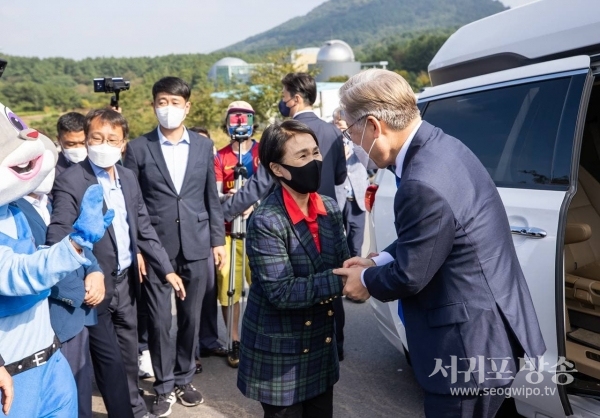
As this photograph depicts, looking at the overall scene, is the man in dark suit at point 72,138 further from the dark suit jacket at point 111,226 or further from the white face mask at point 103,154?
the white face mask at point 103,154

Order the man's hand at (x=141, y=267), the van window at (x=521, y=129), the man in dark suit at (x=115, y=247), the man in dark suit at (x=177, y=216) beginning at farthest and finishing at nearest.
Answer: the man in dark suit at (x=177, y=216) → the man's hand at (x=141, y=267) → the man in dark suit at (x=115, y=247) → the van window at (x=521, y=129)

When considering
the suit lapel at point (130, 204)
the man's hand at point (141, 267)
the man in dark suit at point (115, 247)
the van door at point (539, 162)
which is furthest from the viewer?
the man's hand at point (141, 267)

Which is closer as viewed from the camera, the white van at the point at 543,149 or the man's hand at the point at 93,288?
the white van at the point at 543,149

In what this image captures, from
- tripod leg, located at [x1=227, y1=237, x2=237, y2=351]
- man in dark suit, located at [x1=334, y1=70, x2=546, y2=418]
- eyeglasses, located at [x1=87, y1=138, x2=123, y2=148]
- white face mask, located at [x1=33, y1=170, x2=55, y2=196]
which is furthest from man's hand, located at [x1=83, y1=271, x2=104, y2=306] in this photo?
tripod leg, located at [x1=227, y1=237, x2=237, y2=351]

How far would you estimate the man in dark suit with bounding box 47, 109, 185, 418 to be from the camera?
2.95 m

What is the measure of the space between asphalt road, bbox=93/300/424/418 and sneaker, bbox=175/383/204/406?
3 centimetres

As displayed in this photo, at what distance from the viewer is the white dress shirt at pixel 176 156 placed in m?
3.72

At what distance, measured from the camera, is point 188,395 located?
3.65 meters

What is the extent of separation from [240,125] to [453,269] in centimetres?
295

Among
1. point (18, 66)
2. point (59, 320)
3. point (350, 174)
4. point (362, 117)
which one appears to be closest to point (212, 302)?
point (350, 174)

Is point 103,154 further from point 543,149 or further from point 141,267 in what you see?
point 543,149

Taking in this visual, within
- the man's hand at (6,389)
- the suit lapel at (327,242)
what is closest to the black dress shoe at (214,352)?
the suit lapel at (327,242)

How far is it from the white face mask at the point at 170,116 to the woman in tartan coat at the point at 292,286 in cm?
154

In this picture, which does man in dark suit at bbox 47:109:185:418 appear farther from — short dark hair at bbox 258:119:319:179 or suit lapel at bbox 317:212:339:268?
suit lapel at bbox 317:212:339:268
